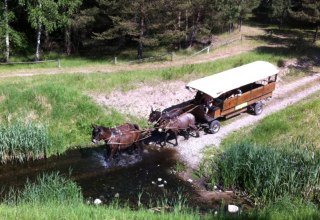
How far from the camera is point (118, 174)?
20250 mm

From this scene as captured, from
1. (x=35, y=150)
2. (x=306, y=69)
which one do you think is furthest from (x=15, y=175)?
(x=306, y=69)

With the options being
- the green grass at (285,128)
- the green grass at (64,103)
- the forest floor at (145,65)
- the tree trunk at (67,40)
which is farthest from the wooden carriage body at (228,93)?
the tree trunk at (67,40)

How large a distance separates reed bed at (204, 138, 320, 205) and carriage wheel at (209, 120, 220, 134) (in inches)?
234

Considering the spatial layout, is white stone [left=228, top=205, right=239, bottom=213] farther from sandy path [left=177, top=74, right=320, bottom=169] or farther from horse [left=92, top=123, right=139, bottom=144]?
horse [left=92, top=123, right=139, bottom=144]

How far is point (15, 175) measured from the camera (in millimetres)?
19875

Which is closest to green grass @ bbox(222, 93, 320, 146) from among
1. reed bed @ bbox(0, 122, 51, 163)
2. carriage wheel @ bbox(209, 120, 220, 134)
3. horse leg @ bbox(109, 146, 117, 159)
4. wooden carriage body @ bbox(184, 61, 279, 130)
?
carriage wheel @ bbox(209, 120, 220, 134)

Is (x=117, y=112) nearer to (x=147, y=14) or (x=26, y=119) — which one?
(x=26, y=119)

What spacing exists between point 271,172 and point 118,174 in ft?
24.0

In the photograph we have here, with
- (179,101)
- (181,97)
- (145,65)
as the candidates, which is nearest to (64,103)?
(179,101)

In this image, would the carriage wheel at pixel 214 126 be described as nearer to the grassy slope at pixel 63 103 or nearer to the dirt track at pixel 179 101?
the dirt track at pixel 179 101

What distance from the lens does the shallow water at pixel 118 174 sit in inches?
714

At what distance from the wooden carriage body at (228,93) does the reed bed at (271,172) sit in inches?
226

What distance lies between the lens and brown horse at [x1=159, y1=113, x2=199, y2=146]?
22750 mm

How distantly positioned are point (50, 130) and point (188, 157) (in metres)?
7.80
